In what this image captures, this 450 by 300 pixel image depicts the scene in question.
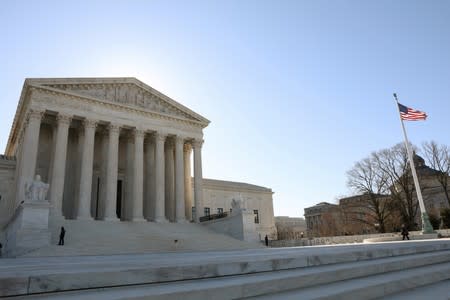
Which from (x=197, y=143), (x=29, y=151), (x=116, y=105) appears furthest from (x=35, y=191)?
(x=197, y=143)

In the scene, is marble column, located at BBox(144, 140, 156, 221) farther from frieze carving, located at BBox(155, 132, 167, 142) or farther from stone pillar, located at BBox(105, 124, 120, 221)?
stone pillar, located at BBox(105, 124, 120, 221)

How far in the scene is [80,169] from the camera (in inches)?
1180

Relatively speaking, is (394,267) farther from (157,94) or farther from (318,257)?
(157,94)

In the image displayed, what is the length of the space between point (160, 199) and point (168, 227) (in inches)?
161

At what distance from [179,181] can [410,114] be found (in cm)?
2306

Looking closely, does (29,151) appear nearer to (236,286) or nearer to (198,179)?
(198,179)

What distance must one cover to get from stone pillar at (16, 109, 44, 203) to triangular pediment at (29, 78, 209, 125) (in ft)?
10.1

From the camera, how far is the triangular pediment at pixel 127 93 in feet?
100

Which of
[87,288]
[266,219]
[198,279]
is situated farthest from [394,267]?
[266,219]

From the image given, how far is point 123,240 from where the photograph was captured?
22.2 meters


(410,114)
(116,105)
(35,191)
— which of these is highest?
(116,105)

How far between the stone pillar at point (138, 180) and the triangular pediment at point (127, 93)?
3.39 metres

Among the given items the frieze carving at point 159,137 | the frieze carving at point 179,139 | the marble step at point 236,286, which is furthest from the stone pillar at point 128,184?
the marble step at point 236,286

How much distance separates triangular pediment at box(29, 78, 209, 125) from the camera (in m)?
30.5
